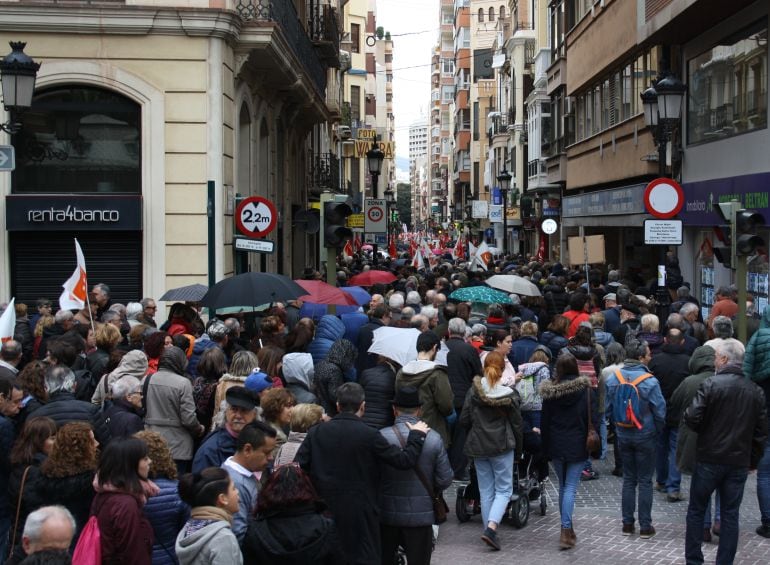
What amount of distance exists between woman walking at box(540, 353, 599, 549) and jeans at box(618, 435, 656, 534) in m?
0.40

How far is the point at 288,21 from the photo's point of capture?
71.7ft

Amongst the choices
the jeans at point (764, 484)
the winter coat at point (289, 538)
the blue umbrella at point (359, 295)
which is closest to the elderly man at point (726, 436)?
the jeans at point (764, 484)

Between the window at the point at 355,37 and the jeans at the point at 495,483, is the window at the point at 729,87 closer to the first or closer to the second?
the jeans at the point at 495,483

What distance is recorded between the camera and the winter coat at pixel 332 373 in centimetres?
946

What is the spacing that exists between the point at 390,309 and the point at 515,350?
2254 mm

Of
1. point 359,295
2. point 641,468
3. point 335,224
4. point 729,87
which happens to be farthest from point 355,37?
point 641,468

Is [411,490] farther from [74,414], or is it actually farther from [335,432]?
[74,414]

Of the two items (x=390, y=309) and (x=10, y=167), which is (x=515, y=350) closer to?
(x=390, y=309)

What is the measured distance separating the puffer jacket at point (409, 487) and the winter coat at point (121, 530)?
6.64 feet

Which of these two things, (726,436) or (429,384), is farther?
(429,384)

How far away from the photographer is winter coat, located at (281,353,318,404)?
9.05 m

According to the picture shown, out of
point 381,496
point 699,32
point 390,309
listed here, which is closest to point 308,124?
point 699,32

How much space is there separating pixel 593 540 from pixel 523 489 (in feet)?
2.66

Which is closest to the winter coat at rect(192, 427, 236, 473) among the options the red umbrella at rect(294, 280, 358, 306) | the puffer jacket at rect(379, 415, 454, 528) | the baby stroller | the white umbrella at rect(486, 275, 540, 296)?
the puffer jacket at rect(379, 415, 454, 528)
